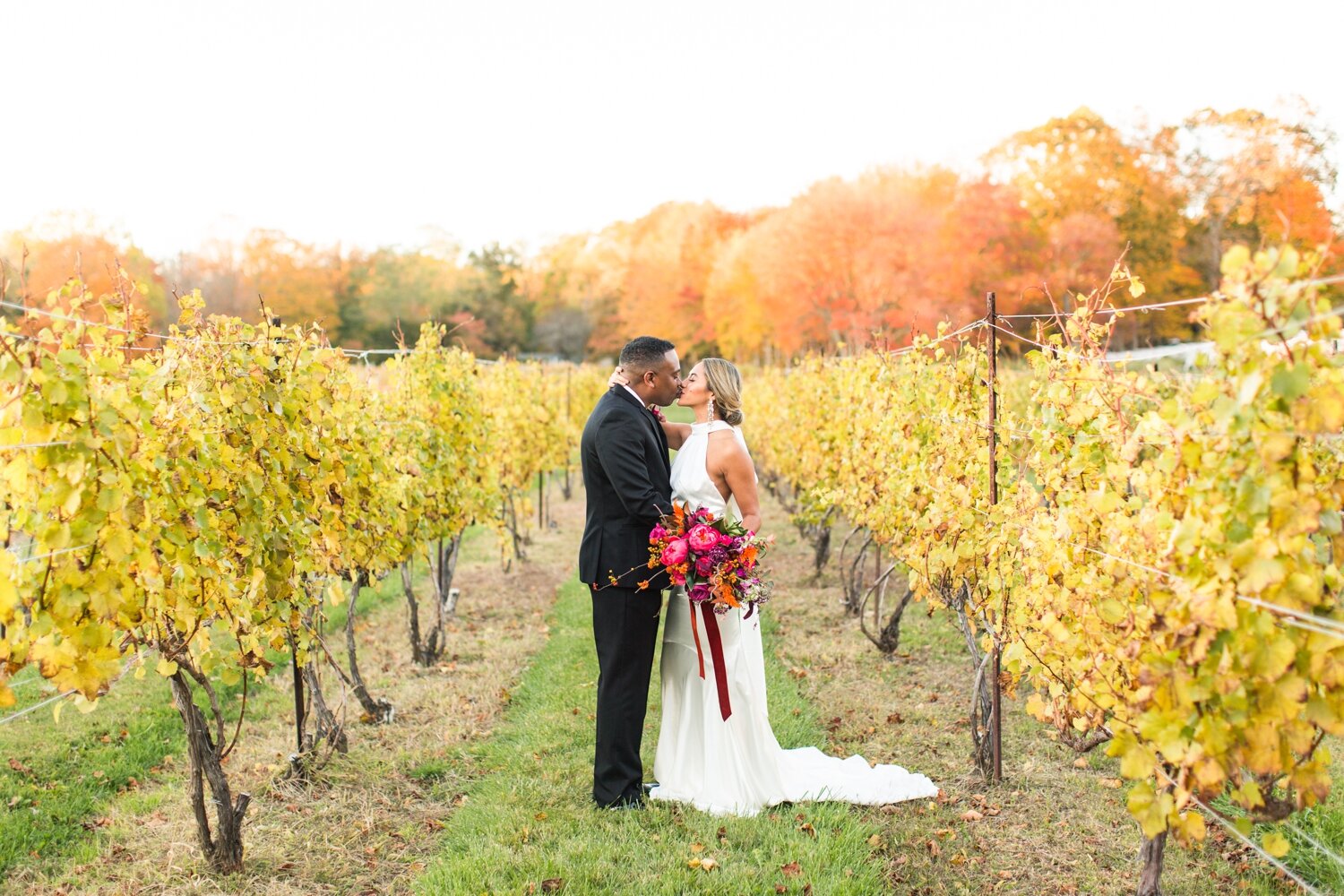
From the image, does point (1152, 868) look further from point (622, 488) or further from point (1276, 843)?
point (622, 488)

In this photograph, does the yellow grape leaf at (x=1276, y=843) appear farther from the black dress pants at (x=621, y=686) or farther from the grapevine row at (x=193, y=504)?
the grapevine row at (x=193, y=504)

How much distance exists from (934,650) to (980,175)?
4042cm

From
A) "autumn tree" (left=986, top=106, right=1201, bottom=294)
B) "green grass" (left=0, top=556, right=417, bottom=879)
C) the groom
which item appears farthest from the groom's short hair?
"autumn tree" (left=986, top=106, right=1201, bottom=294)

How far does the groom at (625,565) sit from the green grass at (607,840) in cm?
26

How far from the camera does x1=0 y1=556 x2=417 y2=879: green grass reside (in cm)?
422

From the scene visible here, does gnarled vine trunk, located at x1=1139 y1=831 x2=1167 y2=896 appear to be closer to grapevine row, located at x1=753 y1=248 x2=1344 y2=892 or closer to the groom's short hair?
grapevine row, located at x1=753 y1=248 x2=1344 y2=892

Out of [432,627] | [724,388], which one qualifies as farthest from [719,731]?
[432,627]

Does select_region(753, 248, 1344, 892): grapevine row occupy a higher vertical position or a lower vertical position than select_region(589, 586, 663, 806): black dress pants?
higher

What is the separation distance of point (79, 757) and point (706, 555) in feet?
12.5

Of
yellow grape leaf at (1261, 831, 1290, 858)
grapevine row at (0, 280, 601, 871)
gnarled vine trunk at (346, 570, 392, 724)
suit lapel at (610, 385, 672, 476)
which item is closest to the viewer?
yellow grape leaf at (1261, 831, 1290, 858)

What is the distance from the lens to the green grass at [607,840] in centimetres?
353

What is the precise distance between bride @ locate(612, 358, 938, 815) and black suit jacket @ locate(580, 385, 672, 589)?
18 centimetres

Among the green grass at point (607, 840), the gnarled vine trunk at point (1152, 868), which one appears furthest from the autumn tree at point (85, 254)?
the gnarled vine trunk at point (1152, 868)

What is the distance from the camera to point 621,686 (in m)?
4.19
